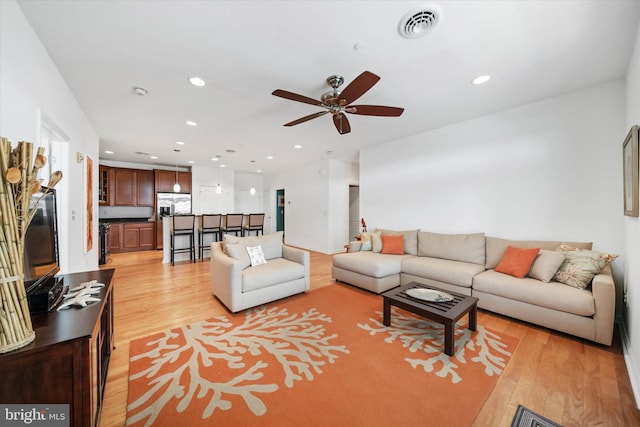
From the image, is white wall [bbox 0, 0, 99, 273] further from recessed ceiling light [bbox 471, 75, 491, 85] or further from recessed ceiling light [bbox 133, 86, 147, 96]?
recessed ceiling light [bbox 471, 75, 491, 85]

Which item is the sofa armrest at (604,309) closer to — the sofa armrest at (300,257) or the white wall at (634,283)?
the white wall at (634,283)

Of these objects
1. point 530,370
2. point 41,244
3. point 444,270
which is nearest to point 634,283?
point 530,370

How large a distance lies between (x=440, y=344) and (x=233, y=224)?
202 inches

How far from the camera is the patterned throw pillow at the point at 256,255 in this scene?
3268mm

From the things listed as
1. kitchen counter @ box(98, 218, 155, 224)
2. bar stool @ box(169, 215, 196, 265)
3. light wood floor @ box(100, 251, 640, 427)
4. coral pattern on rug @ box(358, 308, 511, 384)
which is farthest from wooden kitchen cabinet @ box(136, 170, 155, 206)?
coral pattern on rug @ box(358, 308, 511, 384)

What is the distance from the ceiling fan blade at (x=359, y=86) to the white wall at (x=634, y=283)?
214 cm

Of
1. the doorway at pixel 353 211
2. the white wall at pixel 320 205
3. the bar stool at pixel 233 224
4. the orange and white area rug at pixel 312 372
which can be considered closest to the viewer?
the orange and white area rug at pixel 312 372

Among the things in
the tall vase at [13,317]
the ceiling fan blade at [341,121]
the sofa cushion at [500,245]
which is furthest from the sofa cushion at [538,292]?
the tall vase at [13,317]

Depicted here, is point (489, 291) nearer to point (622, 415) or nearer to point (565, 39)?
point (622, 415)

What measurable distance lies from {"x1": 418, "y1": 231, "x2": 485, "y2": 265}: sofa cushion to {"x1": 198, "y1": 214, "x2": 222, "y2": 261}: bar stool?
4537 mm

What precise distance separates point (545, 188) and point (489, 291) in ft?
5.27

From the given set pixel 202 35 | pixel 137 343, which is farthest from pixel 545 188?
pixel 137 343

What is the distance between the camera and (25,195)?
1.02 metres

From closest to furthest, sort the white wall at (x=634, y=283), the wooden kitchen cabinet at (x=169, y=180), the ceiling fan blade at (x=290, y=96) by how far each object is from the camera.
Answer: the white wall at (x=634, y=283) < the ceiling fan blade at (x=290, y=96) < the wooden kitchen cabinet at (x=169, y=180)
